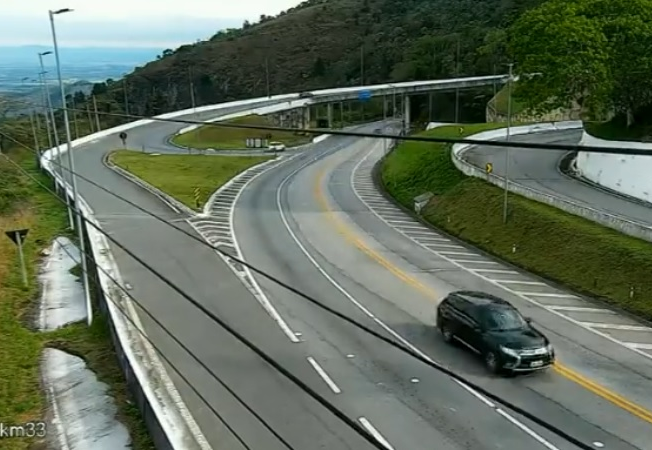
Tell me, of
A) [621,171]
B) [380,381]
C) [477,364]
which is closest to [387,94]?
[621,171]

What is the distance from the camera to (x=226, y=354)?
1833cm

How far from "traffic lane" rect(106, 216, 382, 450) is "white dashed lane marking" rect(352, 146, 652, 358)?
884 cm

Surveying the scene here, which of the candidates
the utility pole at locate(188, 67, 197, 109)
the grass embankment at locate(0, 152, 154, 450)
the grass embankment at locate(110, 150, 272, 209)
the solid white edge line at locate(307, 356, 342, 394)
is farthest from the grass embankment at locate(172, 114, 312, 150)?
the solid white edge line at locate(307, 356, 342, 394)

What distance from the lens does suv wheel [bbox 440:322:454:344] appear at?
62.6 ft

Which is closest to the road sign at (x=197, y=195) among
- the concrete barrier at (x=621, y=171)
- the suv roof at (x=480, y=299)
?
the concrete barrier at (x=621, y=171)

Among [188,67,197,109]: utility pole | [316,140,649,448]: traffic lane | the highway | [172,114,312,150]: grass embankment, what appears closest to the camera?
the highway

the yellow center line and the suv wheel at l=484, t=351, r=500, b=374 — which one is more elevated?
the suv wheel at l=484, t=351, r=500, b=374

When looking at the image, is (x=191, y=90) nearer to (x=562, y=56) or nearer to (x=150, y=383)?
(x=562, y=56)

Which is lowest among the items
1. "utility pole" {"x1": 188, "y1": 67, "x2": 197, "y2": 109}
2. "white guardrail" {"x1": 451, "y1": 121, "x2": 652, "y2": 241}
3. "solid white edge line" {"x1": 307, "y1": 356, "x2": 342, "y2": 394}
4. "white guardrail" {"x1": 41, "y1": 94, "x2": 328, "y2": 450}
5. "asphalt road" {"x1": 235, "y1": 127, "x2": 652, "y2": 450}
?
"asphalt road" {"x1": 235, "y1": 127, "x2": 652, "y2": 450}

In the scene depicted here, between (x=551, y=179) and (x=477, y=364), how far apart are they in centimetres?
2079

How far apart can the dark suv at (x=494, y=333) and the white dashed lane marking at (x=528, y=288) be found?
3.58 metres

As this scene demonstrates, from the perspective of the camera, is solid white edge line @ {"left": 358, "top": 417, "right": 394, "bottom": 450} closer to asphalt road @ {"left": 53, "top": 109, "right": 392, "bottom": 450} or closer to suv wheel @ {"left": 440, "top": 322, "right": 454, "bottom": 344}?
asphalt road @ {"left": 53, "top": 109, "right": 392, "bottom": 450}

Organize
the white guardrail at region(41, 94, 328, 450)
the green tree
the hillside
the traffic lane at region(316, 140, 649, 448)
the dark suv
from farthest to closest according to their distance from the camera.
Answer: the hillside < the green tree < the dark suv < the traffic lane at region(316, 140, 649, 448) < the white guardrail at region(41, 94, 328, 450)

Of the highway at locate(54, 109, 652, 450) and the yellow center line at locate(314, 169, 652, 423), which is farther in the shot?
the yellow center line at locate(314, 169, 652, 423)
